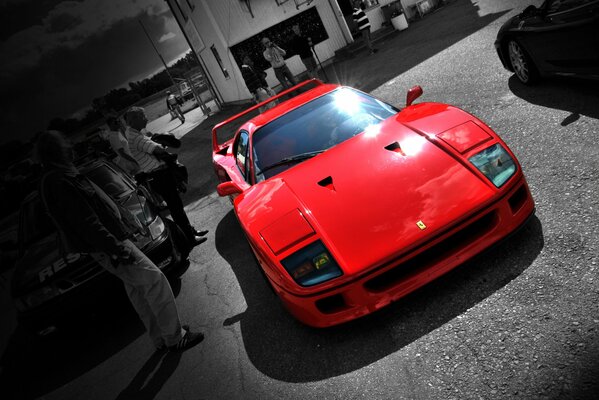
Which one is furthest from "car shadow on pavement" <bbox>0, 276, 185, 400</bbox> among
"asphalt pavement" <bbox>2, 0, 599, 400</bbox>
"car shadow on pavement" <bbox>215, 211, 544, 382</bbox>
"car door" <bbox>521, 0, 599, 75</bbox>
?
"car door" <bbox>521, 0, 599, 75</bbox>

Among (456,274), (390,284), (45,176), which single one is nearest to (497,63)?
(456,274)

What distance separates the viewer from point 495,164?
2.60 metres

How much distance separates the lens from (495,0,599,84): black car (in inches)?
151

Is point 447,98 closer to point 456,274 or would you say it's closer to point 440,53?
point 440,53

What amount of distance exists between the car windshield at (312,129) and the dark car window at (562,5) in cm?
205

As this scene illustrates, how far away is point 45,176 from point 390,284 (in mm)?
2288

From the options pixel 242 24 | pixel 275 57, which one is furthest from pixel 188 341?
pixel 242 24

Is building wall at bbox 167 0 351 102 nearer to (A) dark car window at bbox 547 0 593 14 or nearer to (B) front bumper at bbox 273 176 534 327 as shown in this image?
(A) dark car window at bbox 547 0 593 14

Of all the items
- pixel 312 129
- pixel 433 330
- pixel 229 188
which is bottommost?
pixel 433 330

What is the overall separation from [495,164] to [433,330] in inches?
41.8

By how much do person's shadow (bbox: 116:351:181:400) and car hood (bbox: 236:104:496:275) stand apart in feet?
4.21

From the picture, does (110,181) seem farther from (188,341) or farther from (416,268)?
(416,268)

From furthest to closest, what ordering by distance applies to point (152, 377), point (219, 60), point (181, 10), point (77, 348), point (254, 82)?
point (181, 10), point (219, 60), point (254, 82), point (77, 348), point (152, 377)

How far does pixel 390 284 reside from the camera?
7.95ft
